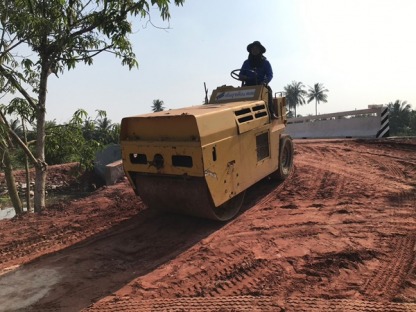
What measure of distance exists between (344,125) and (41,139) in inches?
444

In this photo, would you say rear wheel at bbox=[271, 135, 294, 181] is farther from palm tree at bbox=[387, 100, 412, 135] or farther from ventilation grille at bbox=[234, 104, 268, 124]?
palm tree at bbox=[387, 100, 412, 135]

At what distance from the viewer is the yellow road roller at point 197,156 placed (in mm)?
4839

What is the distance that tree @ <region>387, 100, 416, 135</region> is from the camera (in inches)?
1727

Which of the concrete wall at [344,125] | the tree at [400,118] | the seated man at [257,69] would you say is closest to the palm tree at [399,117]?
the tree at [400,118]

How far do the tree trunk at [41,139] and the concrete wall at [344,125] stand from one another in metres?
10.8

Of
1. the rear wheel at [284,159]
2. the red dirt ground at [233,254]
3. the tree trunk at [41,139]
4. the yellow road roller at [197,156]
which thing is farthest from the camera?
the rear wheel at [284,159]

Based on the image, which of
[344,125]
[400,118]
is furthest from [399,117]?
[344,125]

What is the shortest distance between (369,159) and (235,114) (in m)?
5.10

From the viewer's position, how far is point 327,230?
515 cm

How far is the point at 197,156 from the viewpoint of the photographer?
4.75 m

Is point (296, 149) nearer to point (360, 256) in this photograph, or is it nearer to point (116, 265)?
point (360, 256)

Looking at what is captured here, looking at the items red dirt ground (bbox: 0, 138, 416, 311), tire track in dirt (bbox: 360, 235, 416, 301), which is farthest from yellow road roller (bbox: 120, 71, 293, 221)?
tire track in dirt (bbox: 360, 235, 416, 301)

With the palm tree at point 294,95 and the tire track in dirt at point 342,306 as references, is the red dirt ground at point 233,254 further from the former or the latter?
the palm tree at point 294,95

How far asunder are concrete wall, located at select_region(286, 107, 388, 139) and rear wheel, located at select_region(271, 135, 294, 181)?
21.7 ft
